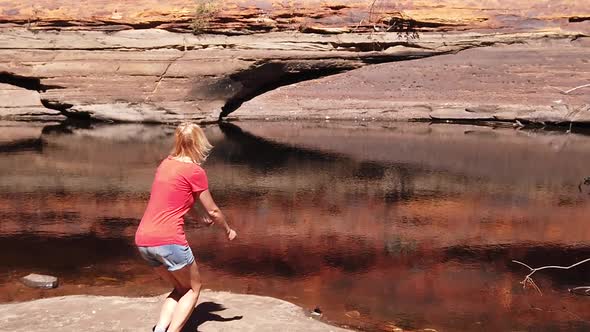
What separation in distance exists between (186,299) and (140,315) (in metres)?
0.78

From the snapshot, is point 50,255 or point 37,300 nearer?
point 37,300

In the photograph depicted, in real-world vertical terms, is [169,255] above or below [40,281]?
above

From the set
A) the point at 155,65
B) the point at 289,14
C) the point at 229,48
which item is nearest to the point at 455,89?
the point at 289,14

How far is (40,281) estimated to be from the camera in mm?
6734

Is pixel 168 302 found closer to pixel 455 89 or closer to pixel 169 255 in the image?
pixel 169 255

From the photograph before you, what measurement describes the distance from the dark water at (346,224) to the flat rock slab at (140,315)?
0.64m

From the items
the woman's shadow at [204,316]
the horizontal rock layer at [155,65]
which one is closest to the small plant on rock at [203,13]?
the horizontal rock layer at [155,65]

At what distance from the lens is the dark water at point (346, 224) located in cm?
668

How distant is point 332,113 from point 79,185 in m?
10.8

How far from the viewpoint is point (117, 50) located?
66.6ft

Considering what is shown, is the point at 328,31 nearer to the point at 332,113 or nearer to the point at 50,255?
the point at 332,113

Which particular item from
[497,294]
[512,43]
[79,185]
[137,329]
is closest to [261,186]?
[79,185]

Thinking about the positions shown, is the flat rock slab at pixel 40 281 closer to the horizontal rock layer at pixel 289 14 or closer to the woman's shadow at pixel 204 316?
the woman's shadow at pixel 204 316

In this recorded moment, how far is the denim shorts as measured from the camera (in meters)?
4.55
